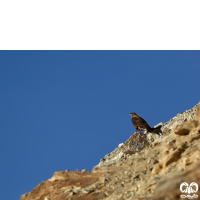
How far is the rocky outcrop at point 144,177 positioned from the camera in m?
8.92

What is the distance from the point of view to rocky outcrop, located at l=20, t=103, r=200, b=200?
8.92m

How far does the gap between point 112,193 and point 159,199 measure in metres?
3.50

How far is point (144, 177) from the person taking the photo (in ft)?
38.5

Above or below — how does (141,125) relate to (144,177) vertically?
above

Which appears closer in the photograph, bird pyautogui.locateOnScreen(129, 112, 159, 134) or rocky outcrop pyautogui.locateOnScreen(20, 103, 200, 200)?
rocky outcrop pyautogui.locateOnScreen(20, 103, 200, 200)

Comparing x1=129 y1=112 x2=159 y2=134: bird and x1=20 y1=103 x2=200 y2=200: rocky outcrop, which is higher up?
x1=129 y1=112 x2=159 y2=134: bird

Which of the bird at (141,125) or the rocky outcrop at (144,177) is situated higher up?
the bird at (141,125)

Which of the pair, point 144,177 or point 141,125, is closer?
point 144,177

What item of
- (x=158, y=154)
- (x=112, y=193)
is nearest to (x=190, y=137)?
(x=158, y=154)

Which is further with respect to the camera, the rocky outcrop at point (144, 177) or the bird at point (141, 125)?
the bird at point (141, 125)
